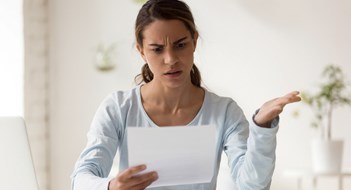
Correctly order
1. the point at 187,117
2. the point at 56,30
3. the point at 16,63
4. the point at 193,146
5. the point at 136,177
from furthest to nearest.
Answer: the point at 56,30, the point at 16,63, the point at 187,117, the point at 193,146, the point at 136,177

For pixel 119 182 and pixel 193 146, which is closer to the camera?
pixel 119 182

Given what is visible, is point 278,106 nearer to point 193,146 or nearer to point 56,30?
point 193,146

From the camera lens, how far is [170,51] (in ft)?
5.80

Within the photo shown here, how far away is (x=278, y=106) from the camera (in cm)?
155

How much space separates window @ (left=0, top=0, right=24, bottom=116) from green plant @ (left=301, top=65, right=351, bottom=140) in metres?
1.82

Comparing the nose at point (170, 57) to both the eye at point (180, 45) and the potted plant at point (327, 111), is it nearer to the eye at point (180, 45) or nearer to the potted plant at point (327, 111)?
the eye at point (180, 45)

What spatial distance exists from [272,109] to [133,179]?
35cm

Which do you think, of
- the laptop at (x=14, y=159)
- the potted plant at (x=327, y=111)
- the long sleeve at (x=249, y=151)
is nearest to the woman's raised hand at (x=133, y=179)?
the long sleeve at (x=249, y=151)

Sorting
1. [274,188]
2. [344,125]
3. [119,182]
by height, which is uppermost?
[119,182]

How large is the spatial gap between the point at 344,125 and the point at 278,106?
3.15 metres

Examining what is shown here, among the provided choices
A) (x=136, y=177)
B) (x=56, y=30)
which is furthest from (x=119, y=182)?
(x=56, y=30)

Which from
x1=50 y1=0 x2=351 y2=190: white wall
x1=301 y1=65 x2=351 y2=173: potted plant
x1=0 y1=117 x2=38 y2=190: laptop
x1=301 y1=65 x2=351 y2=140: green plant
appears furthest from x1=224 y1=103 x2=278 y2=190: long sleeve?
x1=50 y1=0 x2=351 y2=190: white wall

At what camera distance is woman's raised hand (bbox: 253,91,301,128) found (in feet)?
5.00

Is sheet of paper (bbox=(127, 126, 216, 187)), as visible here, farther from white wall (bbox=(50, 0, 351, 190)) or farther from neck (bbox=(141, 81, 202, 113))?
white wall (bbox=(50, 0, 351, 190))
